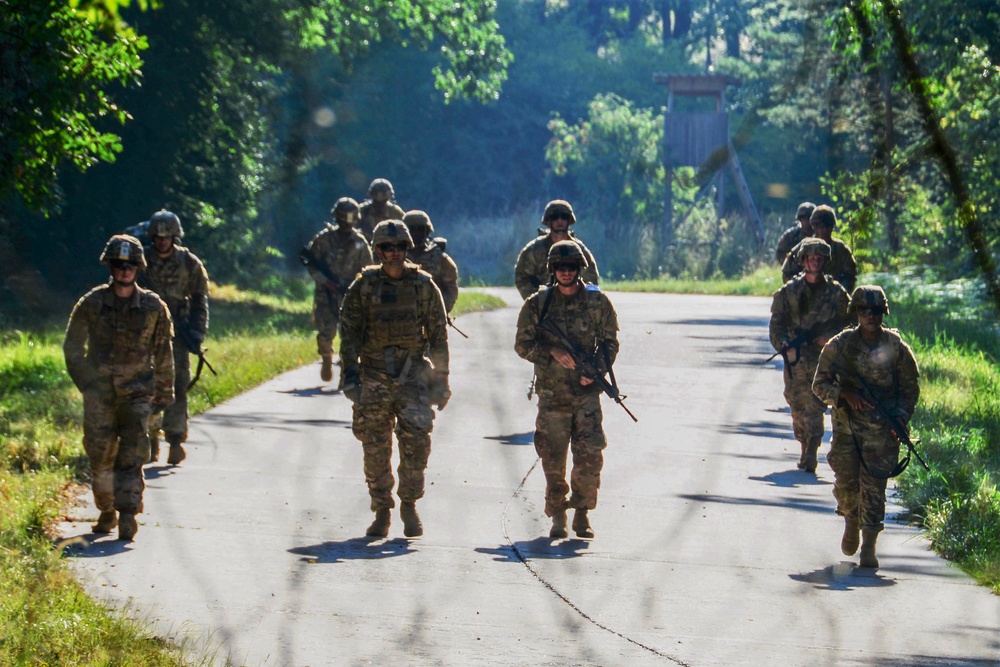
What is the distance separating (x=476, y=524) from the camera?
35.8 feet

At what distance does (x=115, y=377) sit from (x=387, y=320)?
1.66 m

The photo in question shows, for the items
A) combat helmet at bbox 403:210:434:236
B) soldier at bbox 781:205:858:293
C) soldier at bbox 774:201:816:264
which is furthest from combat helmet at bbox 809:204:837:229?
combat helmet at bbox 403:210:434:236

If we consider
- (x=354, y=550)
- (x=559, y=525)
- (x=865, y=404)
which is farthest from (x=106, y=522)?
(x=865, y=404)

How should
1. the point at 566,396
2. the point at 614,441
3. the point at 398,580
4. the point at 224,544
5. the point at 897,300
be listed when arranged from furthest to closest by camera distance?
1. the point at 897,300
2. the point at 614,441
3. the point at 566,396
4. the point at 224,544
5. the point at 398,580

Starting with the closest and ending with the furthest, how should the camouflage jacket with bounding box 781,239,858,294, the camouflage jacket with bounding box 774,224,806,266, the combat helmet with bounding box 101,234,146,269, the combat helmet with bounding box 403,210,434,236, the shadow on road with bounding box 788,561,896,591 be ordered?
the shadow on road with bounding box 788,561,896,591 → the combat helmet with bounding box 101,234,146,269 → the camouflage jacket with bounding box 781,239,858,294 → the combat helmet with bounding box 403,210,434,236 → the camouflage jacket with bounding box 774,224,806,266

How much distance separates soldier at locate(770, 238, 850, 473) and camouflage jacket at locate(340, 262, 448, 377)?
3855 millimetres

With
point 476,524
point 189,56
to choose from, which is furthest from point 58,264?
point 476,524

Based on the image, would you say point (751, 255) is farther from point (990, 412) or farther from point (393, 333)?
point (393, 333)

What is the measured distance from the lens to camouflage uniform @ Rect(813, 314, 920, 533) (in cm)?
991

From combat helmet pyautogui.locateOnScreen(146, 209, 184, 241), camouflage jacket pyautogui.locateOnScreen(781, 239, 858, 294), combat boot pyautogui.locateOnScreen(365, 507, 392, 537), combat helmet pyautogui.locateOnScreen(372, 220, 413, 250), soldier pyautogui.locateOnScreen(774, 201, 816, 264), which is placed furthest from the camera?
soldier pyautogui.locateOnScreen(774, 201, 816, 264)

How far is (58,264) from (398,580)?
2076cm

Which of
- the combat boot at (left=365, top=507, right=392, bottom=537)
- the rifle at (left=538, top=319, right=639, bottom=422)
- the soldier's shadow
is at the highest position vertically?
the rifle at (left=538, top=319, right=639, bottom=422)

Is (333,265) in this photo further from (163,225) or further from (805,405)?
(805,405)

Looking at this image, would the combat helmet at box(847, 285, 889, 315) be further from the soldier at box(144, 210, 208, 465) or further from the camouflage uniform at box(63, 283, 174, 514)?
the soldier at box(144, 210, 208, 465)
